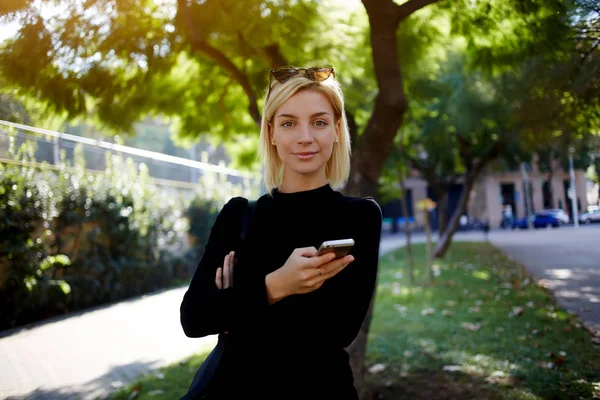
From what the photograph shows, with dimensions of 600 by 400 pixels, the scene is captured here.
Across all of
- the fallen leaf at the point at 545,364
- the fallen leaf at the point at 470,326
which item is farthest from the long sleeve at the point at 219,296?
the fallen leaf at the point at 470,326

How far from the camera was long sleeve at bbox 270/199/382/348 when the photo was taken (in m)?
1.67

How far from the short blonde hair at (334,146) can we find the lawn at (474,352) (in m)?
2.91

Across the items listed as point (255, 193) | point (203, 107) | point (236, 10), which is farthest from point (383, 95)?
point (255, 193)

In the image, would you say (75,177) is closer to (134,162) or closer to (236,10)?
(134,162)

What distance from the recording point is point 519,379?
179 inches

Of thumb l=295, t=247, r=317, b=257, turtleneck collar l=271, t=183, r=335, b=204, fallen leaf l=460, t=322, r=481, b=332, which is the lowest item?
fallen leaf l=460, t=322, r=481, b=332

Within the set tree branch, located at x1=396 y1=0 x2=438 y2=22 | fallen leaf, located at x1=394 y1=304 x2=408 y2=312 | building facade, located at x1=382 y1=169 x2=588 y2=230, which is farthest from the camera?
fallen leaf, located at x1=394 y1=304 x2=408 y2=312

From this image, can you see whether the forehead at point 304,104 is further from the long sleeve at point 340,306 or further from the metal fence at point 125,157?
the metal fence at point 125,157


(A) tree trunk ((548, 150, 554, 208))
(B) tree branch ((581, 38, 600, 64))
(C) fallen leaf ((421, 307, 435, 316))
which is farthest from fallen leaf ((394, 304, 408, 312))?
(B) tree branch ((581, 38, 600, 64))

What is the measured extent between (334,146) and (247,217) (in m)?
0.45

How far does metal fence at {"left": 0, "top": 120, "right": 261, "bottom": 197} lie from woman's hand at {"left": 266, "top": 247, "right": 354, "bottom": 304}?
2046 millimetres

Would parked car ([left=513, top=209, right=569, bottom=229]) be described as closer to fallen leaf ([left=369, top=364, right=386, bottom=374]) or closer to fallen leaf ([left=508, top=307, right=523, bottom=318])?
fallen leaf ([left=369, top=364, right=386, bottom=374])

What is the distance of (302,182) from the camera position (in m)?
1.88

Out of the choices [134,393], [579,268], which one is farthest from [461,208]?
[134,393]
